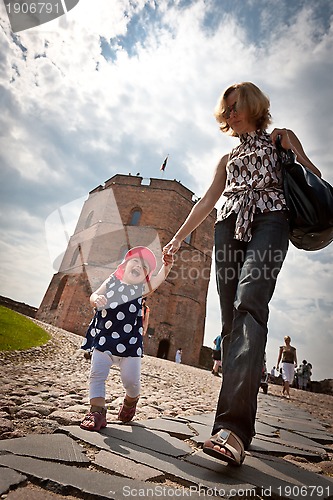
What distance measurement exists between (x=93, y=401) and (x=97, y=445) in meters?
0.49

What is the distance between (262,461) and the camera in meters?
1.67

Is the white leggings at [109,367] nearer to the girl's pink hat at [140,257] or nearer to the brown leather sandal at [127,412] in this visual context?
the brown leather sandal at [127,412]

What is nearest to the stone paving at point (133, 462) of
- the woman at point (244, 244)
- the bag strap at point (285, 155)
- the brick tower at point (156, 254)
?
the woman at point (244, 244)

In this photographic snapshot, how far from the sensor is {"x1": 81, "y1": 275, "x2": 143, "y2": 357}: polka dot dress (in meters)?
2.25

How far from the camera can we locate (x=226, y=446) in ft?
4.54

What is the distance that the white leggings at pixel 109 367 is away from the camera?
213cm

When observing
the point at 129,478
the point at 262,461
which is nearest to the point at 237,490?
the point at 129,478

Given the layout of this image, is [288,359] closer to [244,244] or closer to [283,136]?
[244,244]

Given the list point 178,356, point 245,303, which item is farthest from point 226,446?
point 178,356

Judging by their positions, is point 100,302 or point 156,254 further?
point 156,254

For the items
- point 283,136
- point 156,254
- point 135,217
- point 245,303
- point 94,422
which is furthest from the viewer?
point 135,217

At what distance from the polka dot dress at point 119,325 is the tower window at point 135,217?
73.9 feet

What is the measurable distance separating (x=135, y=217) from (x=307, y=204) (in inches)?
938

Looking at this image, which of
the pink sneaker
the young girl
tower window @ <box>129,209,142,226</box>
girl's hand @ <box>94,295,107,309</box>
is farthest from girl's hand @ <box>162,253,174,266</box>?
tower window @ <box>129,209,142,226</box>
